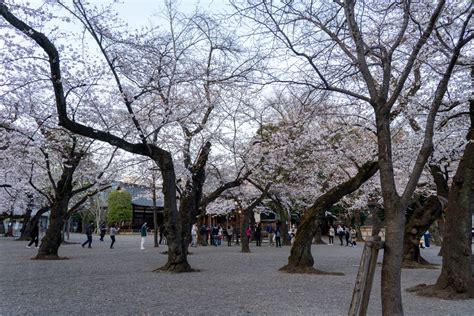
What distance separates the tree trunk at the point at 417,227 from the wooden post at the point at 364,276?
36.3 feet

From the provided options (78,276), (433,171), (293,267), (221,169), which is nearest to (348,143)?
(433,171)

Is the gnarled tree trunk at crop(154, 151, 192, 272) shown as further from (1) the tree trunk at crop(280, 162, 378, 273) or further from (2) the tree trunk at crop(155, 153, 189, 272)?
(1) the tree trunk at crop(280, 162, 378, 273)

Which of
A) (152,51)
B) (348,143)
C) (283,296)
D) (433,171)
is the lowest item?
(283,296)

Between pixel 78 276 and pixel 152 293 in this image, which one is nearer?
pixel 152 293

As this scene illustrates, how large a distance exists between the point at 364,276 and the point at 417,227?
1164 cm

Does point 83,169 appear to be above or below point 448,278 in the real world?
above

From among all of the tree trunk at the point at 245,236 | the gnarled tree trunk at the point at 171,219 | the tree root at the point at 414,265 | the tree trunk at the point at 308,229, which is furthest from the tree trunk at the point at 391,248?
the tree trunk at the point at 245,236

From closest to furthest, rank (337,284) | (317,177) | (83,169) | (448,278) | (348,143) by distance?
(448,278) < (337,284) < (348,143) < (83,169) < (317,177)

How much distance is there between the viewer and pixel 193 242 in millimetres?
29406

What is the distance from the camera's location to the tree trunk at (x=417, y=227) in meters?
15.3

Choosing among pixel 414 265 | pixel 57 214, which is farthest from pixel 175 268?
pixel 414 265

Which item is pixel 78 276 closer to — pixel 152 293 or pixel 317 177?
pixel 152 293

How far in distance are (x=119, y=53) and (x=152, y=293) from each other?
19.6ft

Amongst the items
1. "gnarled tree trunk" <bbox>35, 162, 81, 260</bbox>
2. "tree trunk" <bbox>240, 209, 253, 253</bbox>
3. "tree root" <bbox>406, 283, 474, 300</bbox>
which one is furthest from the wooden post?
"tree trunk" <bbox>240, 209, 253, 253</bbox>
